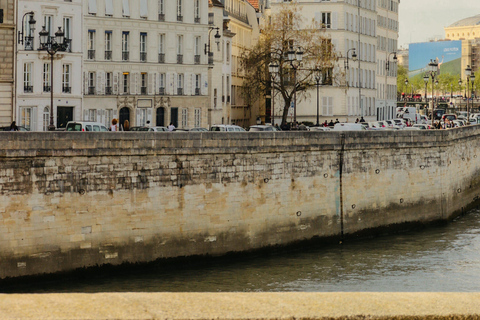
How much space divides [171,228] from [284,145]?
19.2 feet

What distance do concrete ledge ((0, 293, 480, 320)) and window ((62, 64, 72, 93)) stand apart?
4650 cm

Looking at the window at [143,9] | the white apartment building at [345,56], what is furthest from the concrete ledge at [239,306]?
the white apartment building at [345,56]

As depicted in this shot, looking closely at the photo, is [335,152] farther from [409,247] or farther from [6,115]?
[6,115]

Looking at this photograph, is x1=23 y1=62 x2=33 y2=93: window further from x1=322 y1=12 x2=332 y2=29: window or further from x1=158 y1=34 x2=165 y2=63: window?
x1=322 y1=12 x2=332 y2=29: window

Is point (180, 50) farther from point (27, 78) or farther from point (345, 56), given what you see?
point (345, 56)

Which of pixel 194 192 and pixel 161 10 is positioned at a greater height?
pixel 161 10

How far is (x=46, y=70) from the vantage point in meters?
53.3

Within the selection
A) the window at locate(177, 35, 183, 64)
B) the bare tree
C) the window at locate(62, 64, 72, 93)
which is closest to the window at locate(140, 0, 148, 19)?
the window at locate(177, 35, 183, 64)

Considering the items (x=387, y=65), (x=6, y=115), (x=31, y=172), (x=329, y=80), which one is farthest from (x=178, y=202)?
(x=387, y=65)

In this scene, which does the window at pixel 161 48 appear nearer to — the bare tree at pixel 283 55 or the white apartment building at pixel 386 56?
the bare tree at pixel 283 55

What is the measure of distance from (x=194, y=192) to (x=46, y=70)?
27686 mm

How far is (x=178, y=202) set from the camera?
89.8ft

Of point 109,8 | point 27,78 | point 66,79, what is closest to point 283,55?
point 109,8

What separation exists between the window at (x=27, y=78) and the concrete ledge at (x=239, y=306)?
43.7m
